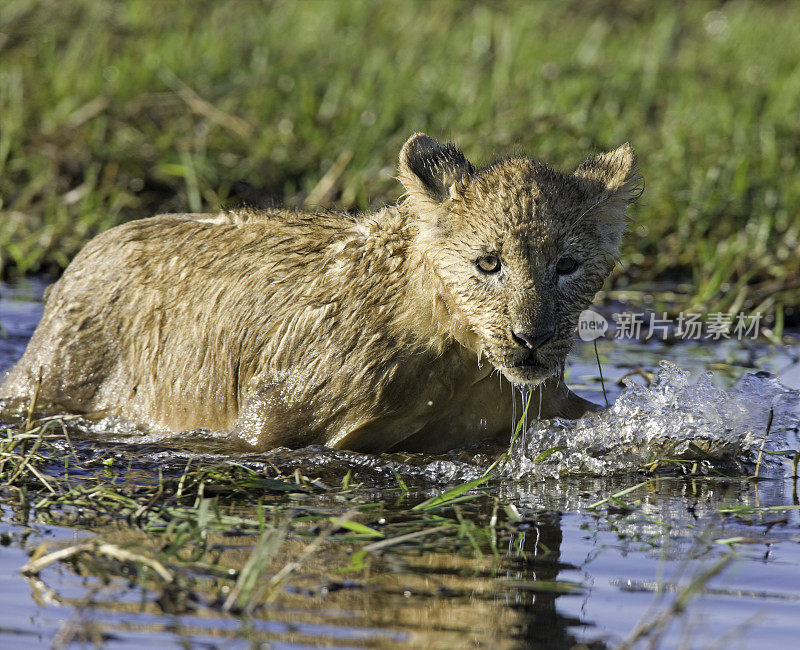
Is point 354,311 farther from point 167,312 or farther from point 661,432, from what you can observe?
point 661,432

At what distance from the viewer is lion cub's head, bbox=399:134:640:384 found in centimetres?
518

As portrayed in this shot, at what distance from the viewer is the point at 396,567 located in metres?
4.12

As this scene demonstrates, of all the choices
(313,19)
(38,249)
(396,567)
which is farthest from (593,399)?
(313,19)

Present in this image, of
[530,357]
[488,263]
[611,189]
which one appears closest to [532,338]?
[530,357]

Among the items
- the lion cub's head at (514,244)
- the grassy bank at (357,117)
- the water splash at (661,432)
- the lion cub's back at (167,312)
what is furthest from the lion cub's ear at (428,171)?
the grassy bank at (357,117)

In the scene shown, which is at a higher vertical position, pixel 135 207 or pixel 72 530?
pixel 135 207

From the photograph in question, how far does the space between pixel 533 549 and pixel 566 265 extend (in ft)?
4.70

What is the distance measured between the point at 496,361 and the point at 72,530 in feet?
6.18

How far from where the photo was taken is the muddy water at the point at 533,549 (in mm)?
3562

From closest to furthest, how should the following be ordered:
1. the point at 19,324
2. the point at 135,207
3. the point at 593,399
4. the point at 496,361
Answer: the point at 496,361, the point at 593,399, the point at 19,324, the point at 135,207

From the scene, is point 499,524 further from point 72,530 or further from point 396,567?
point 72,530

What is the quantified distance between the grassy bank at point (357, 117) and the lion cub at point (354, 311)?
3.04m

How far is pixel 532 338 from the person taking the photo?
16.7 ft

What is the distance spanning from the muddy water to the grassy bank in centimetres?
324
